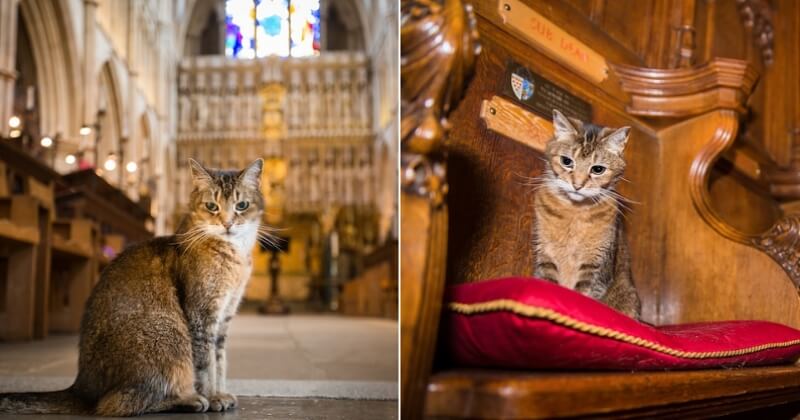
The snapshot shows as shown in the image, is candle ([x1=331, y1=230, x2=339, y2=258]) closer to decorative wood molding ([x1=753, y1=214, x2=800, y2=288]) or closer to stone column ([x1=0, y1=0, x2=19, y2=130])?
stone column ([x1=0, y1=0, x2=19, y2=130])

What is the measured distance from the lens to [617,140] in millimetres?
1529

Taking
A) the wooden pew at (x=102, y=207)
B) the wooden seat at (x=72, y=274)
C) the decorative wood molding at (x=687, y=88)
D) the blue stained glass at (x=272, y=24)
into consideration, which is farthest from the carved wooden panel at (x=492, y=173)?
the blue stained glass at (x=272, y=24)

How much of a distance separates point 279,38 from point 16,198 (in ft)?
51.7

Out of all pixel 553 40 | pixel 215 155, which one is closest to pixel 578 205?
pixel 553 40

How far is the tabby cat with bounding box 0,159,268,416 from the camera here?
1.78 m

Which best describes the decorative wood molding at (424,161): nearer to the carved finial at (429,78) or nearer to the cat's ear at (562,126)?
the carved finial at (429,78)

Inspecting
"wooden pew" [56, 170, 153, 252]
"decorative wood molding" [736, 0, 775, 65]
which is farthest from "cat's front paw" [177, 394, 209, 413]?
"wooden pew" [56, 170, 153, 252]

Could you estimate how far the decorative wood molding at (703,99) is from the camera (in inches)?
78.2

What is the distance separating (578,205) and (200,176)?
0.92m

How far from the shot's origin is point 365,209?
20750mm

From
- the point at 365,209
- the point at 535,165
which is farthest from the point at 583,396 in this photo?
Result: the point at 365,209

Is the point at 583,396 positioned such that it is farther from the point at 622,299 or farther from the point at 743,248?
the point at 743,248

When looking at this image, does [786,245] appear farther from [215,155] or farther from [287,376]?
[215,155]

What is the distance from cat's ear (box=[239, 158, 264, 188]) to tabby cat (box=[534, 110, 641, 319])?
754 millimetres
